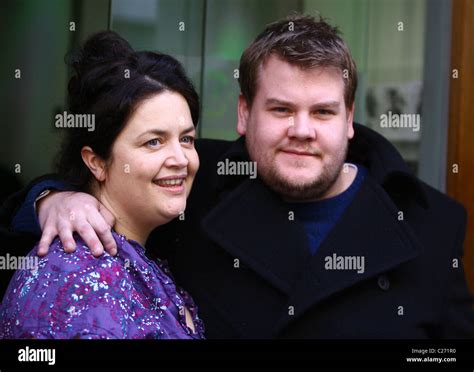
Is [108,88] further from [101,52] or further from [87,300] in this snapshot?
[87,300]

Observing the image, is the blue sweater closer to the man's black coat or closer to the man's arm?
the man's black coat

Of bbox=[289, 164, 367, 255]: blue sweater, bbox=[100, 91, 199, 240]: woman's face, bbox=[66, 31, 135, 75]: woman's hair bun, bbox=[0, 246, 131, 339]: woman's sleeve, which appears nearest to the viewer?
bbox=[0, 246, 131, 339]: woman's sleeve

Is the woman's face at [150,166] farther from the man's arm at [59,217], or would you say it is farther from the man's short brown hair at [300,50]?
the man's short brown hair at [300,50]

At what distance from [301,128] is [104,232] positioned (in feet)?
1.96

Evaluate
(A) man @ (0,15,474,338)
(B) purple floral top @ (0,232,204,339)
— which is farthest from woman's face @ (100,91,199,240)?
(A) man @ (0,15,474,338)

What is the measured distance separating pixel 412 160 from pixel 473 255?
0.52 metres

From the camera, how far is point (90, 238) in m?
1.70

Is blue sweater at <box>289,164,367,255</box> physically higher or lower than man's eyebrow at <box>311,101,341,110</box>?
lower

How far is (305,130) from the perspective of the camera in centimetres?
202

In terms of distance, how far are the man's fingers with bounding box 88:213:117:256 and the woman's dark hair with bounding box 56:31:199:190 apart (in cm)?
17

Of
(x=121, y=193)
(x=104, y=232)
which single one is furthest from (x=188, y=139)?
(x=104, y=232)

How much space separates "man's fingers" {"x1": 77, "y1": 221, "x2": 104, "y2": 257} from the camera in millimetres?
1677

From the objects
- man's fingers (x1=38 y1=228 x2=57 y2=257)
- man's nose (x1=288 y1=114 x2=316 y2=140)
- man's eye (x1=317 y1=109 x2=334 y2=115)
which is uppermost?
man's eye (x1=317 y1=109 x2=334 y2=115)

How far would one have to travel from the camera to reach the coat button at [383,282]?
2.04 metres
